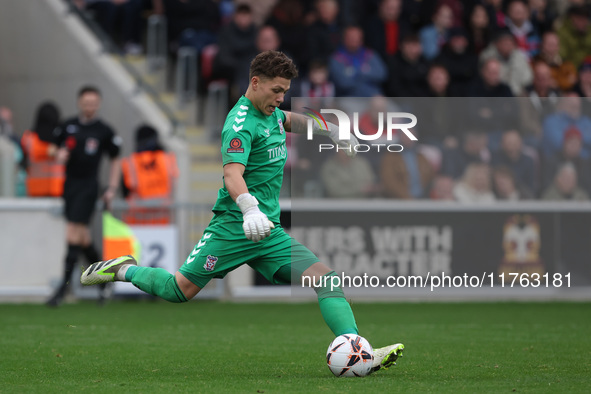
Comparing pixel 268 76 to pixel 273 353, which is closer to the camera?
pixel 268 76

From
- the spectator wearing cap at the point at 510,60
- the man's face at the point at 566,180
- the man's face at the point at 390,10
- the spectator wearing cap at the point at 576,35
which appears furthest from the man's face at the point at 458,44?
the man's face at the point at 566,180

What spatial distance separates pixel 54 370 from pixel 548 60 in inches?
469

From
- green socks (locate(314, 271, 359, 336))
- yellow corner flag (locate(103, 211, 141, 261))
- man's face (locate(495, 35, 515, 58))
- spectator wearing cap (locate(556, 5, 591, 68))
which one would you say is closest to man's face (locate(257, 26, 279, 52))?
man's face (locate(495, 35, 515, 58))

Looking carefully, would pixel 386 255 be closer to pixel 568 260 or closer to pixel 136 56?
pixel 568 260

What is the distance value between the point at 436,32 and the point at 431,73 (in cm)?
187

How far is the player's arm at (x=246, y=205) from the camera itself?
6.64 meters

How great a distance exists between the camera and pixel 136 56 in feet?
59.0

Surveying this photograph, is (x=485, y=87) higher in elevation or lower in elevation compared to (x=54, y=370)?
higher

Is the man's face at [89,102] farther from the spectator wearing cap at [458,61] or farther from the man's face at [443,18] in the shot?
the man's face at [443,18]

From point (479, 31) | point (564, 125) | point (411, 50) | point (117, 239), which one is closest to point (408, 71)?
point (411, 50)

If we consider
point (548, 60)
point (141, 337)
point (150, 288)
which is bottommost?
point (141, 337)

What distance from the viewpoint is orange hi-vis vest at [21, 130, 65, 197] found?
1493cm

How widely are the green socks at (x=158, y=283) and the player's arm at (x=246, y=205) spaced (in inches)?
37.2

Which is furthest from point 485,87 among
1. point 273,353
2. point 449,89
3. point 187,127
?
point 273,353
